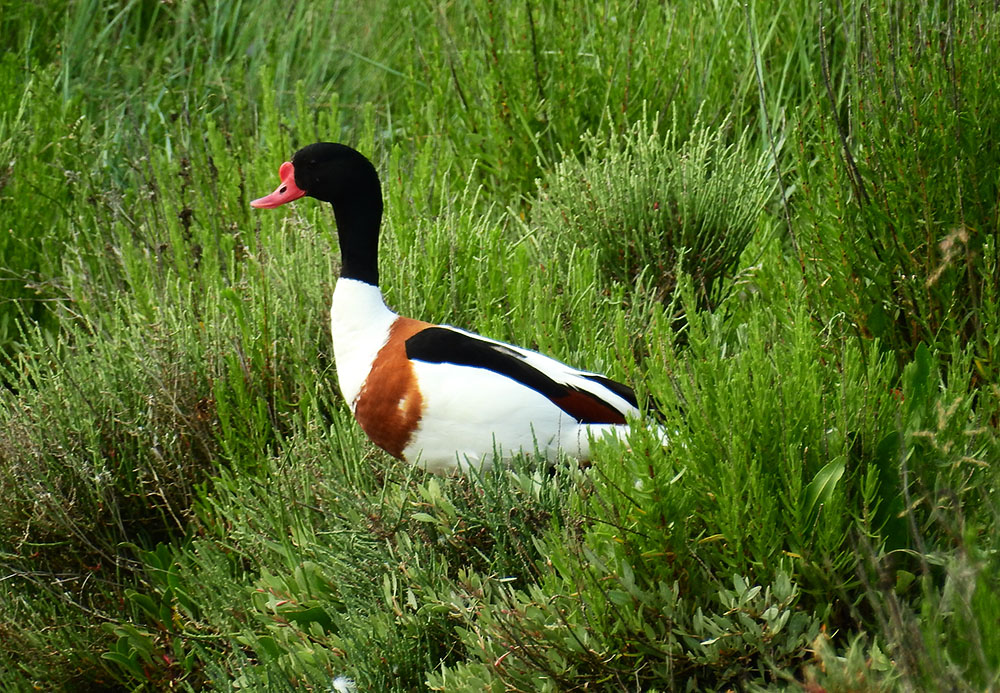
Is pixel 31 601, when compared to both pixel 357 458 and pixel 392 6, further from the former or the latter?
pixel 392 6

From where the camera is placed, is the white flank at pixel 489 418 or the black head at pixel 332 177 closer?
the white flank at pixel 489 418

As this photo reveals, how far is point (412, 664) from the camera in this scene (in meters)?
2.15

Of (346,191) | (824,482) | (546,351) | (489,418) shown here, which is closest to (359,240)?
(346,191)

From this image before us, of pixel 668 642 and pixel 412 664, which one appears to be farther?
pixel 412 664

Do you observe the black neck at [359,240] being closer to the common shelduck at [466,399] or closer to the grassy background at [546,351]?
the common shelduck at [466,399]

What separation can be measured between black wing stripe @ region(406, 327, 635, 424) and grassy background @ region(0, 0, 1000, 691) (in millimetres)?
138

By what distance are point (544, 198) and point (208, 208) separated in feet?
3.86

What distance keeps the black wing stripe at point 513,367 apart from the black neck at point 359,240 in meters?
0.35

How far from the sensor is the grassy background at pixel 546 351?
1867mm

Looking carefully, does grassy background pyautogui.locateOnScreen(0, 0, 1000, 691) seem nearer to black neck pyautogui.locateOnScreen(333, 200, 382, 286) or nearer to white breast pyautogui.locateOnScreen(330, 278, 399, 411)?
white breast pyautogui.locateOnScreen(330, 278, 399, 411)

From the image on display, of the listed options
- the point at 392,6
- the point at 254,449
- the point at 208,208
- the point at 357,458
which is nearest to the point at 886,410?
the point at 357,458

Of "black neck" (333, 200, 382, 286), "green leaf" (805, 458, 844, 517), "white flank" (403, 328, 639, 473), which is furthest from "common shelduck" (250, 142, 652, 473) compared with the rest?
"green leaf" (805, 458, 844, 517)

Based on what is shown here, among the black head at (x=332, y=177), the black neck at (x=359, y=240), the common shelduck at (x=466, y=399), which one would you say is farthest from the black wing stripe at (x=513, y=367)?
the black head at (x=332, y=177)

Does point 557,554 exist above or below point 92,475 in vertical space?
above
